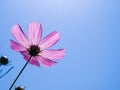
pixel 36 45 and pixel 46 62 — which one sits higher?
pixel 36 45

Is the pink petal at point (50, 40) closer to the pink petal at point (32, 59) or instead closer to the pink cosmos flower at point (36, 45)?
the pink cosmos flower at point (36, 45)

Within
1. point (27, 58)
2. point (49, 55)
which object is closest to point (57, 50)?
point (49, 55)

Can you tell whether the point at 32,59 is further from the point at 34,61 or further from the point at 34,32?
the point at 34,32

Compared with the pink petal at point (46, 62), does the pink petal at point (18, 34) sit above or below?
above

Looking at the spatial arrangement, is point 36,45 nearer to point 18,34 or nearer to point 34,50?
point 34,50

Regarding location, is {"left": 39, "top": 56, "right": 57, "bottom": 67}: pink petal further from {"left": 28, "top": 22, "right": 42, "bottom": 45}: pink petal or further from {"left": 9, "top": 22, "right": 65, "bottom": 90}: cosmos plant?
{"left": 28, "top": 22, "right": 42, "bottom": 45}: pink petal

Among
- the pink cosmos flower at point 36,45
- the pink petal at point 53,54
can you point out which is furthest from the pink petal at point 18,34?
the pink petal at point 53,54

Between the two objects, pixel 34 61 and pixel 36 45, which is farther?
pixel 36 45

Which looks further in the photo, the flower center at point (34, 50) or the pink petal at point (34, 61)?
the flower center at point (34, 50)

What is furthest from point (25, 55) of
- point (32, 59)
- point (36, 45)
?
point (36, 45)

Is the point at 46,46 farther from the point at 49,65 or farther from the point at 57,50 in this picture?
the point at 49,65
